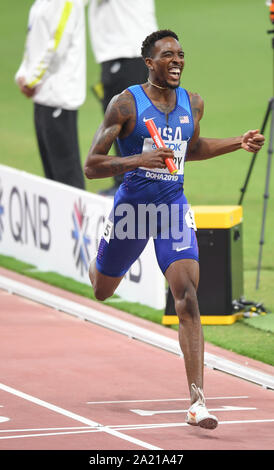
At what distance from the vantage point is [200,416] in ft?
27.3

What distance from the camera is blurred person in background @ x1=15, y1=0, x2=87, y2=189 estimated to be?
13977mm

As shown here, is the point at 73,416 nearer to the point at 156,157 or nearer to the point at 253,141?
the point at 156,157

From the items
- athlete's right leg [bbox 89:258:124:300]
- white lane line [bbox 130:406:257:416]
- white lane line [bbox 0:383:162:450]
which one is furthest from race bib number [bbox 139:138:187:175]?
white lane line [bbox 0:383:162:450]

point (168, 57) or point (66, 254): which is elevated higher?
point (168, 57)

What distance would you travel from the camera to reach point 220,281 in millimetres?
11641

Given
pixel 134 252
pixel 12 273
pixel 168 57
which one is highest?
pixel 168 57

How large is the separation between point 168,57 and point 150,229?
112 cm

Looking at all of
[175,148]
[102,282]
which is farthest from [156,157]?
[102,282]

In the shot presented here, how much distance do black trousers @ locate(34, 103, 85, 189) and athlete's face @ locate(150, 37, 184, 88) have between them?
558 cm

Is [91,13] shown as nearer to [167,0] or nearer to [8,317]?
[8,317]

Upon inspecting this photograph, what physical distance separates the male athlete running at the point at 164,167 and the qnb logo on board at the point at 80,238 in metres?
3.74

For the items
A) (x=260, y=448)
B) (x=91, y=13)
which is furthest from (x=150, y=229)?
(x=91, y=13)

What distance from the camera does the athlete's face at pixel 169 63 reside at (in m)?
8.83
